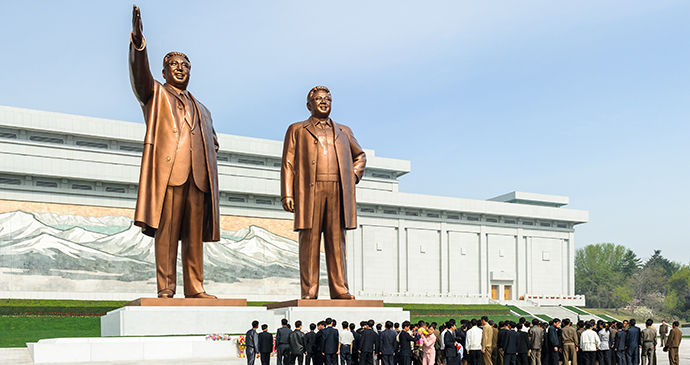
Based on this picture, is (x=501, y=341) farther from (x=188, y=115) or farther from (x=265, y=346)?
(x=188, y=115)

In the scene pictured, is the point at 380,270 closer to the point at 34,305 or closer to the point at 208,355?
the point at 34,305

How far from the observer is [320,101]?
1048 cm

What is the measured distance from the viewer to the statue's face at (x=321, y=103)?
413 inches

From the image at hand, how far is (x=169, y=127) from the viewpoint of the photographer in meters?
8.83

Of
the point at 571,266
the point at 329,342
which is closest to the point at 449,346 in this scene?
the point at 329,342

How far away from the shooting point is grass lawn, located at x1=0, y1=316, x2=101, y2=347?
17.2 meters

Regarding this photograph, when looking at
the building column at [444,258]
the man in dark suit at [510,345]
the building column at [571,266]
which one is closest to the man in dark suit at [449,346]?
the man in dark suit at [510,345]

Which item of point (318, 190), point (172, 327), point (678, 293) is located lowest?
point (678, 293)

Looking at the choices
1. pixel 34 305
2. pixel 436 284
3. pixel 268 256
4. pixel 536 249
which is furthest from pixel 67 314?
pixel 536 249

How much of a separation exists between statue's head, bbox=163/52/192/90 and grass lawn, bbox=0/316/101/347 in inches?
388

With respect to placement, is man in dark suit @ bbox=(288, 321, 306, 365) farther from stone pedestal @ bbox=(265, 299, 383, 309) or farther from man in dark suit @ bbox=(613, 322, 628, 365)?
man in dark suit @ bbox=(613, 322, 628, 365)

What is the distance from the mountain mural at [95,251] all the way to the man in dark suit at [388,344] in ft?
64.7

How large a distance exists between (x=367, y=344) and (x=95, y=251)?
21889 mm

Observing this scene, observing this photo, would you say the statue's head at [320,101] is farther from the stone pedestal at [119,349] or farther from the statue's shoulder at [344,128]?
the stone pedestal at [119,349]
